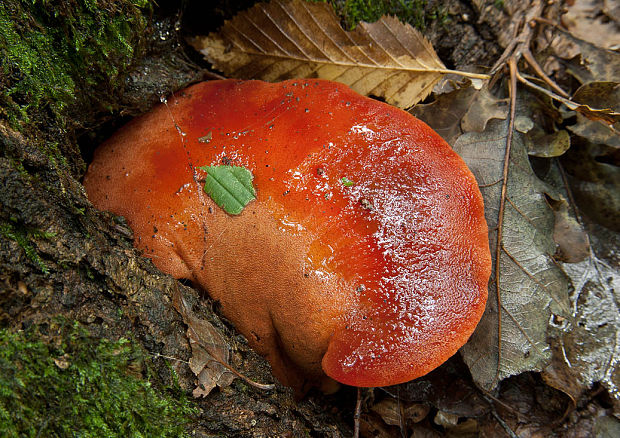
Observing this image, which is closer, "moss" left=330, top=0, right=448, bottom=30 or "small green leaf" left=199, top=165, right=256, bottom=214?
"small green leaf" left=199, top=165, right=256, bottom=214

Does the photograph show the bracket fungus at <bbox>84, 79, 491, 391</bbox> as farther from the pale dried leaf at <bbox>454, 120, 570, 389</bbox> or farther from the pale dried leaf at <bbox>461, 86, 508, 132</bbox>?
the pale dried leaf at <bbox>461, 86, 508, 132</bbox>

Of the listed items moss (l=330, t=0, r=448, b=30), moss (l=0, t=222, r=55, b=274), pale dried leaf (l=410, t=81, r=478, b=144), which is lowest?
pale dried leaf (l=410, t=81, r=478, b=144)

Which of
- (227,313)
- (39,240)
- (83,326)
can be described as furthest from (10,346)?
(227,313)

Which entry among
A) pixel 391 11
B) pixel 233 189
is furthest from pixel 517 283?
pixel 391 11

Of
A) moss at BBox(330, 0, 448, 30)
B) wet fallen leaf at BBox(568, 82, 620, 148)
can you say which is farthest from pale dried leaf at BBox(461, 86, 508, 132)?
moss at BBox(330, 0, 448, 30)

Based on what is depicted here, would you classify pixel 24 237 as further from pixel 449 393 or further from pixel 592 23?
pixel 592 23

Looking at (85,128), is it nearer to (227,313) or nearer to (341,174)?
(227,313)
